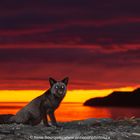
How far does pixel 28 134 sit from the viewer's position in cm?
1992

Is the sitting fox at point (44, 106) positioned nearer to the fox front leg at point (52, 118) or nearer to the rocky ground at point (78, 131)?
the fox front leg at point (52, 118)

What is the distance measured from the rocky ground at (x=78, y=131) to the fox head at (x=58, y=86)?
1385mm

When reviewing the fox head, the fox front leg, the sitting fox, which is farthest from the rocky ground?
the fox head

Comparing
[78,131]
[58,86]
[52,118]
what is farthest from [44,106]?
[78,131]

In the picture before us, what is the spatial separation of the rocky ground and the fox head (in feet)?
4.54

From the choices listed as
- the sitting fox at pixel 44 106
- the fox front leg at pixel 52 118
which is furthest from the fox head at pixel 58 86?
the fox front leg at pixel 52 118

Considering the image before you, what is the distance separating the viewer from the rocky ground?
19.6 m

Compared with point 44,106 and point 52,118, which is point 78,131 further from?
point 44,106

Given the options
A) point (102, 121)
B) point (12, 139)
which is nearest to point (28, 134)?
point (12, 139)

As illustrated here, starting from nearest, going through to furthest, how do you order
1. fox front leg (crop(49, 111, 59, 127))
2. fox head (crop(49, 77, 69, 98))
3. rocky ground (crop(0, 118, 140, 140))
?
rocky ground (crop(0, 118, 140, 140)), fox head (crop(49, 77, 69, 98)), fox front leg (crop(49, 111, 59, 127))

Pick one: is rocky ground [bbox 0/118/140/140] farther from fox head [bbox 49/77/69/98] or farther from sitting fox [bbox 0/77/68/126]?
fox head [bbox 49/77/69/98]

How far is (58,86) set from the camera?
22.9 m

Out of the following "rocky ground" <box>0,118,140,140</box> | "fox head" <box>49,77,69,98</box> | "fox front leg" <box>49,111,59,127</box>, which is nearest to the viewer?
"rocky ground" <box>0,118,140,140</box>

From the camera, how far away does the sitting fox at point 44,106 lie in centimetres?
2300
